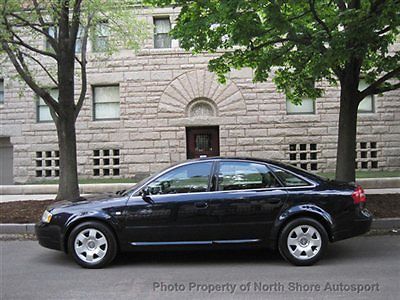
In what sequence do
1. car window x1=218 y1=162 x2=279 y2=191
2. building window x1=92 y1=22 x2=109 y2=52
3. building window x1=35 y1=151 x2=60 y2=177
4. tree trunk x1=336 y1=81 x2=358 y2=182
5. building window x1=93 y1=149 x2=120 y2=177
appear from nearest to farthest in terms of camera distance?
car window x1=218 y1=162 x2=279 y2=191, tree trunk x1=336 y1=81 x2=358 y2=182, building window x1=92 y1=22 x2=109 y2=52, building window x1=93 y1=149 x2=120 y2=177, building window x1=35 y1=151 x2=60 y2=177

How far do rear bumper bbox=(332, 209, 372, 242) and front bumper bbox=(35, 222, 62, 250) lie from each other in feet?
12.6

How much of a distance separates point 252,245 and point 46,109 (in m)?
13.1

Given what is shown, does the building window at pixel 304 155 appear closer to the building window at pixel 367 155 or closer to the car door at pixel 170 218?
the building window at pixel 367 155

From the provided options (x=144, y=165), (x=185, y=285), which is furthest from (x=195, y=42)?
(x=144, y=165)

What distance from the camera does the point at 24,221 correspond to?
838 centimetres

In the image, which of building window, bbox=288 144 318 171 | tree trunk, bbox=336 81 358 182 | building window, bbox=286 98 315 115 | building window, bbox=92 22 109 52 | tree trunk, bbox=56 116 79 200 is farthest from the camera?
building window, bbox=286 98 315 115

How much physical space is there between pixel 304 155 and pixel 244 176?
10.1 m

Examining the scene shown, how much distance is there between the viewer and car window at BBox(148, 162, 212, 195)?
5.69 m

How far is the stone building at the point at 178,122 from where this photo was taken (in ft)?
49.8

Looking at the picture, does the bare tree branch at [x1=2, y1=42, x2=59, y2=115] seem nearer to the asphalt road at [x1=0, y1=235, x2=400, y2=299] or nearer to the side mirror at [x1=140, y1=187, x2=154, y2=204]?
the asphalt road at [x1=0, y1=235, x2=400, y2=299]

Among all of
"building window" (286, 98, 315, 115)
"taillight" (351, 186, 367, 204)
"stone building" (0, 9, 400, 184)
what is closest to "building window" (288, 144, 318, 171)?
A: "stone building" (0, 9, 400, 184)

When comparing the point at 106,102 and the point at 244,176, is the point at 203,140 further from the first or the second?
the point at 244,176

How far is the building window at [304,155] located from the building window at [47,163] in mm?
9089

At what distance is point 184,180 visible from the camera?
5.76 m
